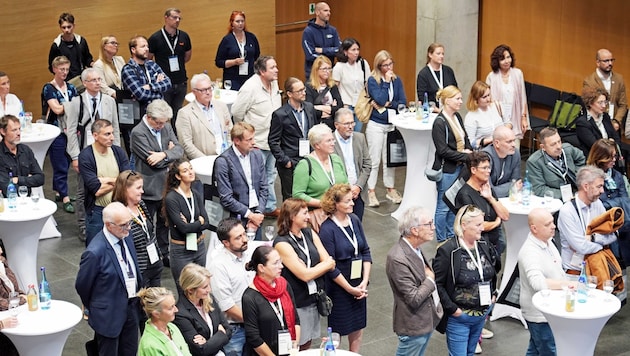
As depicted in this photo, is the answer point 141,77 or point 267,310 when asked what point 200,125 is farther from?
point 267,310

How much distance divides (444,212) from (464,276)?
3.28m

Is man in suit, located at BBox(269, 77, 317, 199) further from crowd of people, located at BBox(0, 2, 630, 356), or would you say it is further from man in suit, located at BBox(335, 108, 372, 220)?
man in suit, located at BBox(335, 108, 372, 220)

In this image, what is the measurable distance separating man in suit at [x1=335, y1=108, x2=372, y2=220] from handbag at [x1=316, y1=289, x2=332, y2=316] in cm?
197

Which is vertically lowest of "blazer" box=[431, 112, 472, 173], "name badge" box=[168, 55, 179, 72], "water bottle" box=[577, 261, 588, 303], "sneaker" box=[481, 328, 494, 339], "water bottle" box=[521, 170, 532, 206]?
"sneaker" box=[481, 328, 494, 339]

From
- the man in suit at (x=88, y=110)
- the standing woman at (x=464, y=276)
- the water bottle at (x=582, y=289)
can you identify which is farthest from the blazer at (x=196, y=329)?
the man in suit at (x=88, y=110)

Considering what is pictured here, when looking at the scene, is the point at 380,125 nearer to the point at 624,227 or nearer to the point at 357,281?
the point at 624,227

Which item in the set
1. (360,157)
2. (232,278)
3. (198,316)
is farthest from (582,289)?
(198,316)

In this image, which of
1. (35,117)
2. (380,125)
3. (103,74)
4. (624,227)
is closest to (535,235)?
(624,227)

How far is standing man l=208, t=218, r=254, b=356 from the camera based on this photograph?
6.93 metres

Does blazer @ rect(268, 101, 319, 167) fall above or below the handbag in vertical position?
above

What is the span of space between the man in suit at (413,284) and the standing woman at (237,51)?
665cm

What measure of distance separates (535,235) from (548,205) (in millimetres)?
1716

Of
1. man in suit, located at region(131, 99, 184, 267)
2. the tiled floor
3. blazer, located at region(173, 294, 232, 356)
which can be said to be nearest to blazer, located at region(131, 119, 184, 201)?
man in suit, located at region(131, 99, 184, 267)

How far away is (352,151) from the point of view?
363 inches
